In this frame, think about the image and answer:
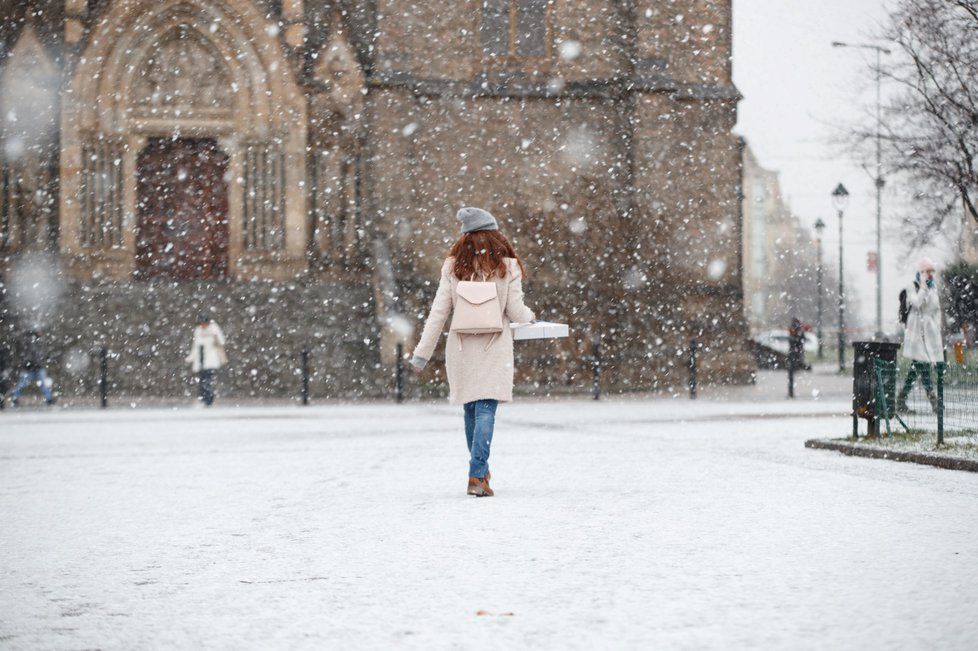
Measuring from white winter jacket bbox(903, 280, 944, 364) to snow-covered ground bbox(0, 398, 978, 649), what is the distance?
3.36 m

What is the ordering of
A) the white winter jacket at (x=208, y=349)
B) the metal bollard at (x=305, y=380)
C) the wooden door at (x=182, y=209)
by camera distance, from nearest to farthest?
the metal bollard at (x=305, y=380)
the white winter jacket at (x=208, y=349)
the wooden door at (x=182, y=209)

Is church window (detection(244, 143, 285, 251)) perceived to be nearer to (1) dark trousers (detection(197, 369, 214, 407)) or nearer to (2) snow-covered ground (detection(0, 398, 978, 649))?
(1) dark trousers (detection(197, 369, 214, 407))

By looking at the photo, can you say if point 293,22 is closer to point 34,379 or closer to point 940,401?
point 34,379

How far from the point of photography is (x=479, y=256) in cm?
854

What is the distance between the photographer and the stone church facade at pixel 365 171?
27172mm

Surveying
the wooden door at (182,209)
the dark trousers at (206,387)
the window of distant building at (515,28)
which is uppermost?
the window of distant building at (515,28)

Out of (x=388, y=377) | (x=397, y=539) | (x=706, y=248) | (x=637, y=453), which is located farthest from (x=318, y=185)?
(x=397, y=539)

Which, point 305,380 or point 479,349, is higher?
point 479,349

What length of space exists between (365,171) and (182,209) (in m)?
4.43

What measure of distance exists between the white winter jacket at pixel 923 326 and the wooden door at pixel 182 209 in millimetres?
18693

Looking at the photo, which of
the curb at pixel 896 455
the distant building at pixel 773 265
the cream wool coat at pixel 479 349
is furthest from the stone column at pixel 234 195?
the distant building at pixel 773 265

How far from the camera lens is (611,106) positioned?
28578mm

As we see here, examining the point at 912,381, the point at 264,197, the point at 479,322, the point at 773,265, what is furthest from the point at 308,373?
the point at 773,265

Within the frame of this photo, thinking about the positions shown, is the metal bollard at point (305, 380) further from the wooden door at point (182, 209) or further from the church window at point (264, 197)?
the wooden door at point (182, 209)
